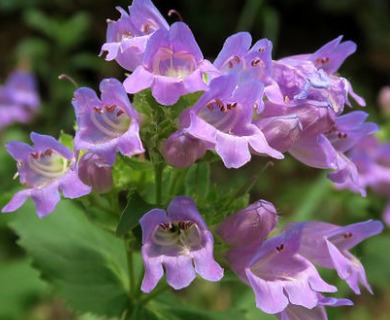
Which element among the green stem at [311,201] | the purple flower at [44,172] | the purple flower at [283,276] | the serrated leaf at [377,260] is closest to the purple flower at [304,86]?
the purple flower at [283,276]

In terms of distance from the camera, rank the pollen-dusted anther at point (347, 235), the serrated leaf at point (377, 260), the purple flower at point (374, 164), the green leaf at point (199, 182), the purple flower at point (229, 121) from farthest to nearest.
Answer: the serrated leaf at point (377, 260)
the purple flower at point (374, 164)
the green leaf at point (199, 182)
the pollen-dusted anther at point (347, 235)
the purple flower at point (229, 121)

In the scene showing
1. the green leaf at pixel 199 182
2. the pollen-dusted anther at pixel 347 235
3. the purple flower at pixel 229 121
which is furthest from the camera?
the green leaf at pixel 199 182

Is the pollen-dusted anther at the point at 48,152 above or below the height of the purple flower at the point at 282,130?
below

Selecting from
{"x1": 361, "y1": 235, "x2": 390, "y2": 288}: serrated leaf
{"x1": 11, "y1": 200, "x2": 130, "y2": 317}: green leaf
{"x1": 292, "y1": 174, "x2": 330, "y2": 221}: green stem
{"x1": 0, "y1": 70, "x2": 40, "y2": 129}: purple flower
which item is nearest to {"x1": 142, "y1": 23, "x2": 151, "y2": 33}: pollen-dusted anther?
{"x1": 11, "y1": 200, "x2": 130, "y2": 317}: green leaf

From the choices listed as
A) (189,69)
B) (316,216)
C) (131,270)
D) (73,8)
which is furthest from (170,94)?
(73,8)

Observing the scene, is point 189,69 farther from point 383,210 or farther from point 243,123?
point 383,210

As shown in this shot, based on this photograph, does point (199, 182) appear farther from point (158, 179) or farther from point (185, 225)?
point (185, 225)

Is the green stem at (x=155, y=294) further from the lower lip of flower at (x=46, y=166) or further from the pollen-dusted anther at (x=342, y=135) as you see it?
the pollen-dusted anther at (x=342, y=135)
